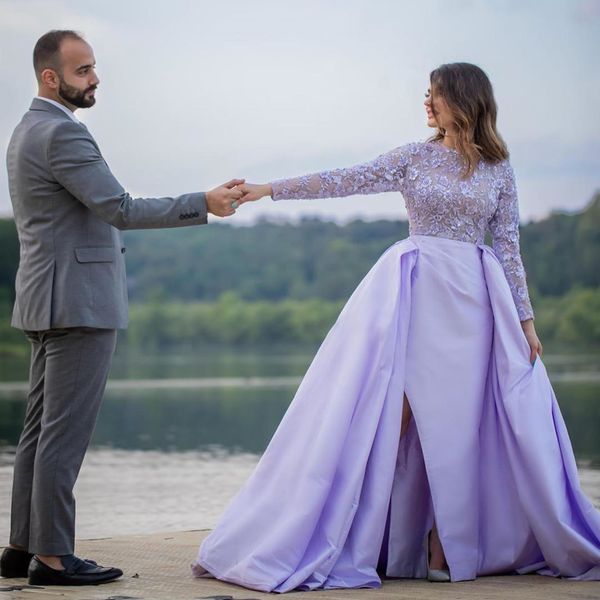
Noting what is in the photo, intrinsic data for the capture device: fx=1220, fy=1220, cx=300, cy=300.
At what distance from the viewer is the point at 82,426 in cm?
324

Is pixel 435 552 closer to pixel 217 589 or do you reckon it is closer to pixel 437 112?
pixel 217 589

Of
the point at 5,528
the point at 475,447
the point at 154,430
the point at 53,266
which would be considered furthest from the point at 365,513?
the point at 154,430

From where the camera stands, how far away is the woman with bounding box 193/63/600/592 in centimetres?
329

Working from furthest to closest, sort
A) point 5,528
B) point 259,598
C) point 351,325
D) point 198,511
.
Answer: point 198,511, point 5,528, point 351,325, point 259,598

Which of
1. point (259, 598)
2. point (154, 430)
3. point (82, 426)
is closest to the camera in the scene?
point (259, 598)

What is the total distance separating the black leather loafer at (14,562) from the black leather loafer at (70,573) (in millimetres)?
93

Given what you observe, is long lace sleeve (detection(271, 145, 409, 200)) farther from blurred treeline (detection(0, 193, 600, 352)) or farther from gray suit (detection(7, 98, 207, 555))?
blurred treeline (detection(0, 193, 600, 352))

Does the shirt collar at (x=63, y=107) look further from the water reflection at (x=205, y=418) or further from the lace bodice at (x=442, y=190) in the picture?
the water reflection at (x=205, y=418)

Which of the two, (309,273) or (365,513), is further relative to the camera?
(309,273)

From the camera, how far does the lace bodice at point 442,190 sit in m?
3.51

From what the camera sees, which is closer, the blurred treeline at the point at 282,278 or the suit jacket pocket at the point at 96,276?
the suit jacket pocket at the point at 96,276

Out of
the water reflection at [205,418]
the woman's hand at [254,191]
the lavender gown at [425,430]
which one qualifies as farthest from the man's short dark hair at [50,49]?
the water reflection at [205,418]

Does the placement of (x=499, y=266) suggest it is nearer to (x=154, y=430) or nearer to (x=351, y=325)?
(x=351, y=325)

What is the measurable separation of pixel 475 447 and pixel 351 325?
489mm
